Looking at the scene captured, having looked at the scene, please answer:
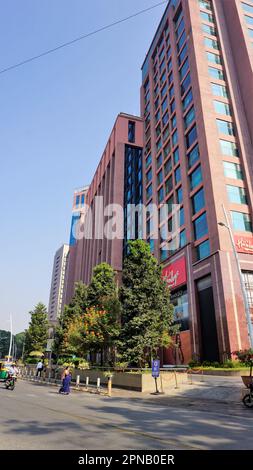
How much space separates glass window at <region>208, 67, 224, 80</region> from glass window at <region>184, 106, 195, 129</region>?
517cm

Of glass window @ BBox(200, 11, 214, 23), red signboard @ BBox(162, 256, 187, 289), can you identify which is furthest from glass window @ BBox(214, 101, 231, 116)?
red signboard @ BBox(162, 256, 187, 289)

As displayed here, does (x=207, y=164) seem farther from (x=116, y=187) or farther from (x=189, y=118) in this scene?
(x=116, y=187)

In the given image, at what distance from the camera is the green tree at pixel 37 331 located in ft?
166

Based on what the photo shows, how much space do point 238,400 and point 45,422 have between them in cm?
1059

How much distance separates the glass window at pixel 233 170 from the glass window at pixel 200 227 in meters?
5.36

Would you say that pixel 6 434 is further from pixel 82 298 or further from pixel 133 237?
pixel 133 237

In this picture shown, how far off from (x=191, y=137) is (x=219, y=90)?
696 cm

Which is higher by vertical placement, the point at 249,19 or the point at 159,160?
the point at 249,19

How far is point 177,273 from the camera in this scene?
129ft

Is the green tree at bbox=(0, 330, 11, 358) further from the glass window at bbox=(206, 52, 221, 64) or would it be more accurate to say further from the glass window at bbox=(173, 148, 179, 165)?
the glass window at bbox=(206, 52, 221, 64)

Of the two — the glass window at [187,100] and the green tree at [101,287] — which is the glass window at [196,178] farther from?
Answer: the green tree at [101,287]

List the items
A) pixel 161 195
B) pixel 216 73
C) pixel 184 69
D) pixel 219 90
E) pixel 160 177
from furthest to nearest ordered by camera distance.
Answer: pixel 160 177 < pixel 161 195 < pixel 184 69 < pixel 216 73 < pixel 219 90

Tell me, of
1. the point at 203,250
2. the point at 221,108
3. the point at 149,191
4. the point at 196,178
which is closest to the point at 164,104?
the point at 149,191

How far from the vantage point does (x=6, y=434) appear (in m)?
6.84
